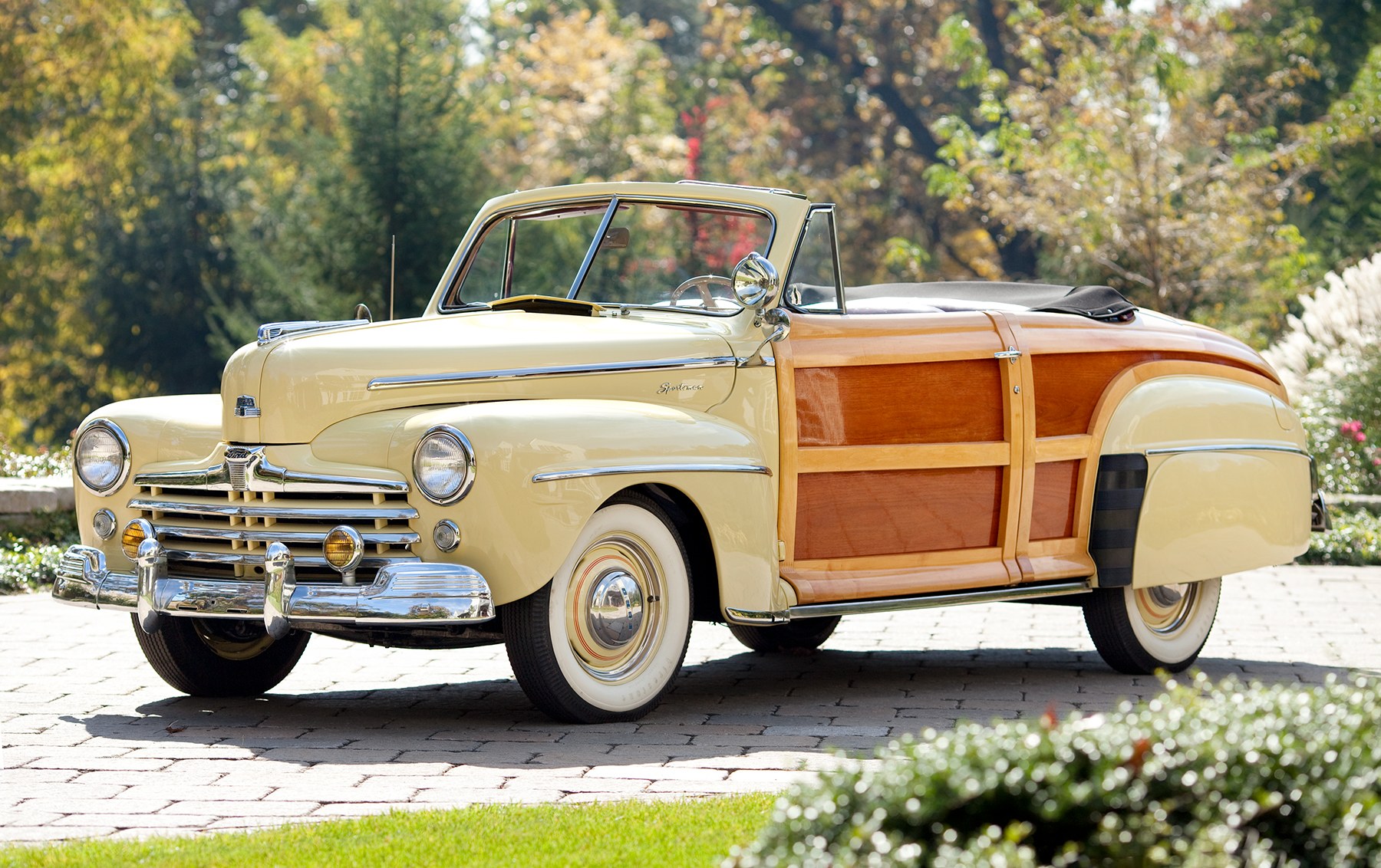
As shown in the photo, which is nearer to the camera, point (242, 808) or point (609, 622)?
point (242, 808)

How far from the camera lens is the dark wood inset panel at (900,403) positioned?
20.6 feet

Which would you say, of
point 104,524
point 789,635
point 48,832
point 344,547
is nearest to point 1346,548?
point 789,635

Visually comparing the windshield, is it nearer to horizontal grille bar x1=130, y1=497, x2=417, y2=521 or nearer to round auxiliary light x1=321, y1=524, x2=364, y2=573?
horizontal grille bar x1=130, y1=497, x2=417, y2=521

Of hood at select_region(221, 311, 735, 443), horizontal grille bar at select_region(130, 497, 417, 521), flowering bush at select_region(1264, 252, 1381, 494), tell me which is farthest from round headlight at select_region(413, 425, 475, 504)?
flowering bush at select_region(1264, 252, 1381, 494)

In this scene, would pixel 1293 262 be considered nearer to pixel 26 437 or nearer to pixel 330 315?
pixel 330 315

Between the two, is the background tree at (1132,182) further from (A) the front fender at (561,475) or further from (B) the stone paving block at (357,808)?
(B) the stone paving block at (357,808)

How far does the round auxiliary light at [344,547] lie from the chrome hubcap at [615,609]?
805 millimetres

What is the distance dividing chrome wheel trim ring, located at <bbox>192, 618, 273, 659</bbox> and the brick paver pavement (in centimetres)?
21

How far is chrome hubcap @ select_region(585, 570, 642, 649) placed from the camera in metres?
5.74

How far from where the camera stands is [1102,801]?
2.74 meters

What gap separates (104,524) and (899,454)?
115 inches

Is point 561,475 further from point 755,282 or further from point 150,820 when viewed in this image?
point 150,820

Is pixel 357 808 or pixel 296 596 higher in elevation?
pixel 296 596

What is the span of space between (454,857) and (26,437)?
30582mm
